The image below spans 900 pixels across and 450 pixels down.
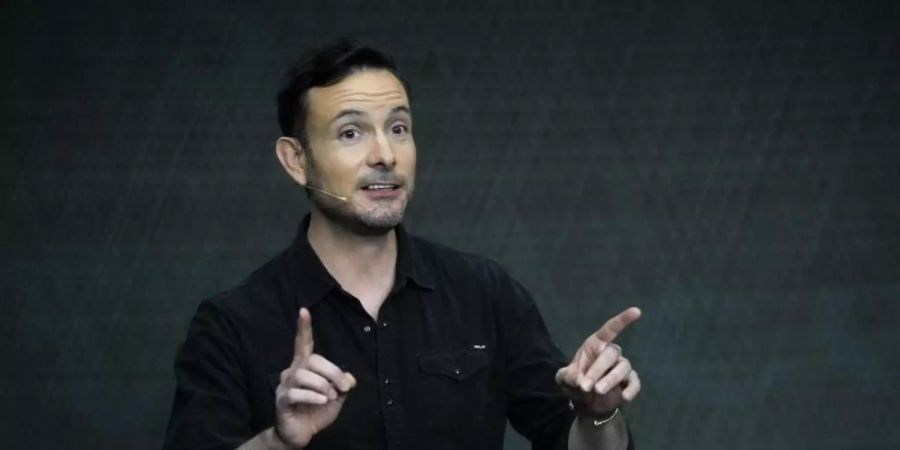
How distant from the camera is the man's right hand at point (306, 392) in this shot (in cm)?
178

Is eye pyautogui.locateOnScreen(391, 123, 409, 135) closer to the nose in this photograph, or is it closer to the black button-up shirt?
the nose

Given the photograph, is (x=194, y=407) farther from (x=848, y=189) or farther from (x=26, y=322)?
(x=848, y=189)

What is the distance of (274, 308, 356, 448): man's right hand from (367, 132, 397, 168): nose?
39 centimetres

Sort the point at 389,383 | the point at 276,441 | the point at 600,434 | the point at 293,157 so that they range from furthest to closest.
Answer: the point at 293,157, the point at 389,383, the point at 600,434, the point at 276,441

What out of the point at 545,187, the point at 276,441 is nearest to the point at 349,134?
the point at 276,441

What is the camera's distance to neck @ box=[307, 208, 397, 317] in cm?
223

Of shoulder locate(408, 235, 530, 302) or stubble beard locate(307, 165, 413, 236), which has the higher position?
stubble beard locate(307, 165, 413, 236)

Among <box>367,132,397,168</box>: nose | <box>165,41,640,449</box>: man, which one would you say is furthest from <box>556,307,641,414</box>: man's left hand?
<box>367,132,397,168</box>: nose

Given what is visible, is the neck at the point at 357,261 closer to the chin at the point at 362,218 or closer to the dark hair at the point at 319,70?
the chin at the point at 362,218

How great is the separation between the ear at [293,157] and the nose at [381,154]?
0.47 feet

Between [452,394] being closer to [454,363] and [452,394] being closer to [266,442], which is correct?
[454,363]

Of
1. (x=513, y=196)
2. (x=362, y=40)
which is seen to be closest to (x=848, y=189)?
(x=513, y=196)

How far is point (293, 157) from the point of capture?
2.30 metres

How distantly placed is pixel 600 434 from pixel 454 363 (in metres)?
0.29
